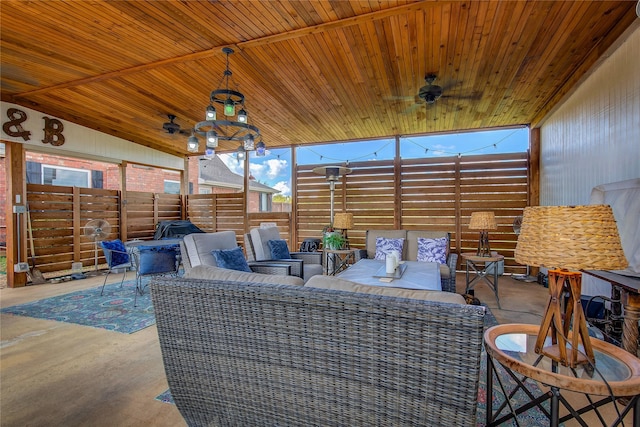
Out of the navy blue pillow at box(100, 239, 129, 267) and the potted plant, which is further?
the potted plant

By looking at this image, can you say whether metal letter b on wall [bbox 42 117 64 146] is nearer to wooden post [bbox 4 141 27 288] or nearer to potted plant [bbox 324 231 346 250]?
wooden post [bbox 4 141 27 288]

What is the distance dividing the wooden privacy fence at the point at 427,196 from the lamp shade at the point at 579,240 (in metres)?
4.73

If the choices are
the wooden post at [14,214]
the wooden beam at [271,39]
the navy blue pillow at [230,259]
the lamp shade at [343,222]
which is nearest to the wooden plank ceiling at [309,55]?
the wooden beam at [271,39]

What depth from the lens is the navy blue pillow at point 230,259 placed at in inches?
110

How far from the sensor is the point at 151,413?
171 centimetres

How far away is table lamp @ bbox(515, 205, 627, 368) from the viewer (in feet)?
3.37

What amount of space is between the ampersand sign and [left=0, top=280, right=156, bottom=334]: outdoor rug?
8.73ft

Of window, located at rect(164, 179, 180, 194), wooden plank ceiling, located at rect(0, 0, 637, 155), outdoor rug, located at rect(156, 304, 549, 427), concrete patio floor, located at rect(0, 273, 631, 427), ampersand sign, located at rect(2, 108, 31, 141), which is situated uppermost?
wooden plank ceiling, located at rect(0, 0, 637, 155)

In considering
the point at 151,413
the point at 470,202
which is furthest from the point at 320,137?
the point at 151,413

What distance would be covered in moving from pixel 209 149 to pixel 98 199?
3.87m

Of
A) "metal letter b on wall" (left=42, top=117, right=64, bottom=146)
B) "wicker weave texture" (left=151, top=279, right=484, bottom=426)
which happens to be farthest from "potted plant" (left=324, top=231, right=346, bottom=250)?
"metal letter b on wall" (left=42, top=117, right=64, bottom=146)

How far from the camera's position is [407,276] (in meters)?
2.97

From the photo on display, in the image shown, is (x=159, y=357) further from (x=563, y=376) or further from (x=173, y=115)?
(x=173, y=115)

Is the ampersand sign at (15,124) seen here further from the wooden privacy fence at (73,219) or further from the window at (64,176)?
the window at (64,176)
